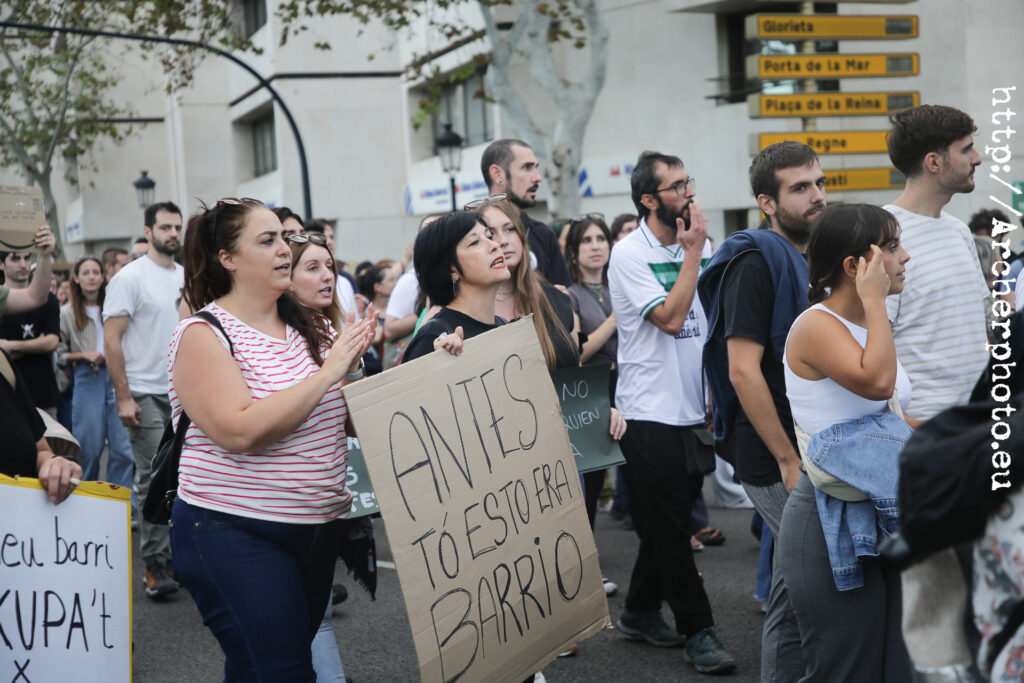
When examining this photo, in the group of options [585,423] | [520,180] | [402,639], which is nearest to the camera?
[585,423]

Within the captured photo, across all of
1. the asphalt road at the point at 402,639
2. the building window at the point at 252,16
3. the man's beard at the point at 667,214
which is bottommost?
the asphalt road at the point at 402,639

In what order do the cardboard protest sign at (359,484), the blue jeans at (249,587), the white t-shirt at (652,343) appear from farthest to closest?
the white t-shirt at (652,343), the cardboard protest sign at (359,484), the blue jeans at (249,587)

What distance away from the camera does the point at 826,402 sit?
317 centimetres

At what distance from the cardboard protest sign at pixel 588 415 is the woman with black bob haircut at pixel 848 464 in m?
1.52

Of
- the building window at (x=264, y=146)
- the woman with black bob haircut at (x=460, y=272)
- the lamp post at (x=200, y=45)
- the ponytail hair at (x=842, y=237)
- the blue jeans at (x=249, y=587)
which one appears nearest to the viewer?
the blue jeans at (x=249, y=587)

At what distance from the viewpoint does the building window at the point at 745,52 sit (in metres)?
17.3

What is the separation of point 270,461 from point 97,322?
6075mm

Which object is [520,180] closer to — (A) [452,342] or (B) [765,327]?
(B) [765,327]

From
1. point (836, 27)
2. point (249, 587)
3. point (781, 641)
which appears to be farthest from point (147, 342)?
point (836, 27)

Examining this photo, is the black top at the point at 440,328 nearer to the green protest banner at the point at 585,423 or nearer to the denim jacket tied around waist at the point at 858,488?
the green protest banner at the point at 585,423

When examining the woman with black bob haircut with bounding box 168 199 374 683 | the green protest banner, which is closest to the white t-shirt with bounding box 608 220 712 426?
the green protest banner

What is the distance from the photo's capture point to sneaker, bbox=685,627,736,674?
474 cm

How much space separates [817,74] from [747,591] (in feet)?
39.8

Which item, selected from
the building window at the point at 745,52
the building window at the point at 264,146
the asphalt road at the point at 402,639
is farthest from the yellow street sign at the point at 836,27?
the building window at the point at 264,146
